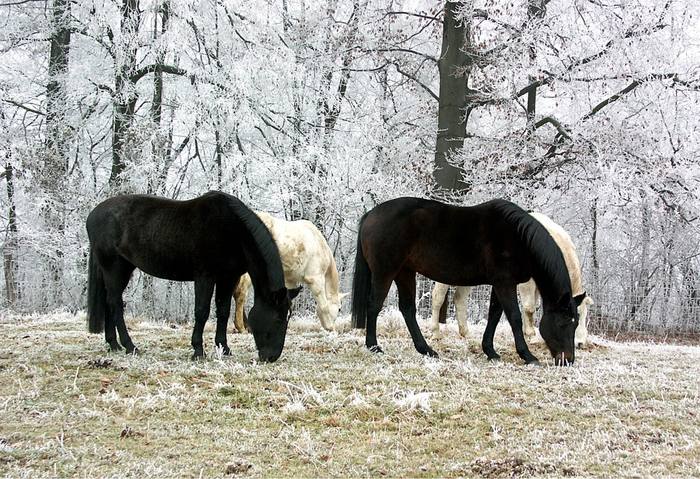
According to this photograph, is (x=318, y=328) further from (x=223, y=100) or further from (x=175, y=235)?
(x=223, y=100)

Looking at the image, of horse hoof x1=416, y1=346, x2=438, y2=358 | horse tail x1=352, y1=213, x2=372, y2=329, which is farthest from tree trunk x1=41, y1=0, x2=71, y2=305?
horse hoof x1=416, y1=346, x2=438, y2=358

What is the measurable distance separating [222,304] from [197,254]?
60 centimetres

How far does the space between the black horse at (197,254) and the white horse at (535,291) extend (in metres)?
3.01

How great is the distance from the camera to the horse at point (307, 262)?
8367 millimetres

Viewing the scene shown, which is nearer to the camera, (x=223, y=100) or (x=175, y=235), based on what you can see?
(x=175, y=235)

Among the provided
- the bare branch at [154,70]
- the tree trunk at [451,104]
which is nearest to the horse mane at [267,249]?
the tree trunk at [451,104]

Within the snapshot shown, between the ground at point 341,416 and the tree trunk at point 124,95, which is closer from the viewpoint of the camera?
the ground at point 341,416

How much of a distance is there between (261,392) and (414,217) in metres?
2.69

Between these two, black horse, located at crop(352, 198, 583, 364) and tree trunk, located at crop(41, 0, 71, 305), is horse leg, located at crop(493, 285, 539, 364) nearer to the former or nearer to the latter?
black horse, located at crop(352, 198, 583, 364)

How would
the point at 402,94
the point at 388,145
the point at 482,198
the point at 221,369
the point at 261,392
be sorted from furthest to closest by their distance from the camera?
the point at 402,94, the point at 388,145, the point at 482,198, the point at 221,369, the point at 261,392

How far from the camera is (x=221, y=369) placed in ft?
17.9

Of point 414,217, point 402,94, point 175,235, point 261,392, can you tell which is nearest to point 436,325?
point 414,217

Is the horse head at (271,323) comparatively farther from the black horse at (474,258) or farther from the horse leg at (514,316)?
the horse leg at (514,316)

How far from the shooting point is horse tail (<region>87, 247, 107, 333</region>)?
6711 millimetres
